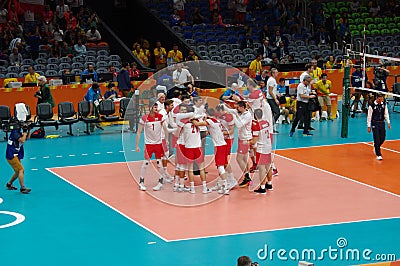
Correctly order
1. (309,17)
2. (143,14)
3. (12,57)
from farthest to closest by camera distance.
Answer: (309,17)
(143,14)
(12,57)

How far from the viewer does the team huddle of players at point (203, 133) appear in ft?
61.3

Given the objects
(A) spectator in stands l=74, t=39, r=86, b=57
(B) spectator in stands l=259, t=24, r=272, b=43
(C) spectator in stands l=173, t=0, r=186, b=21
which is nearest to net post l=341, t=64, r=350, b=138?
(B) spectator in stands l=259, t=24, r=272, b=43

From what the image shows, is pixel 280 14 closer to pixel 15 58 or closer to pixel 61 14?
pixel 61 14

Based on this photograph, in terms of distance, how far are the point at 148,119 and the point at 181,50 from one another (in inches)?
665

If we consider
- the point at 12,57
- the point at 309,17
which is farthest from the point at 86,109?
the point at 309,17

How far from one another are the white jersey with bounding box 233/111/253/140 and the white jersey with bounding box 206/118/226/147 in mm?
462

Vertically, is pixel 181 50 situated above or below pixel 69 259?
above

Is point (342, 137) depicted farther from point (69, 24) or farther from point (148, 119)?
point (69, 24)

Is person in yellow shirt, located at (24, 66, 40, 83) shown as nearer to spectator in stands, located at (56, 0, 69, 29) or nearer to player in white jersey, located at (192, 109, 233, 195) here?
spectator in stands, located at (56, 0, 69, 29)

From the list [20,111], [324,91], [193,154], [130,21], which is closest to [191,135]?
[193,154]

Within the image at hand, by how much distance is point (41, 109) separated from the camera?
2644 centimetres

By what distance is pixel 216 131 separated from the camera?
18.7 m

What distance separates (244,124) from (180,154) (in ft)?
5.23

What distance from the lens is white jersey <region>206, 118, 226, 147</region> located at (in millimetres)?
18594
